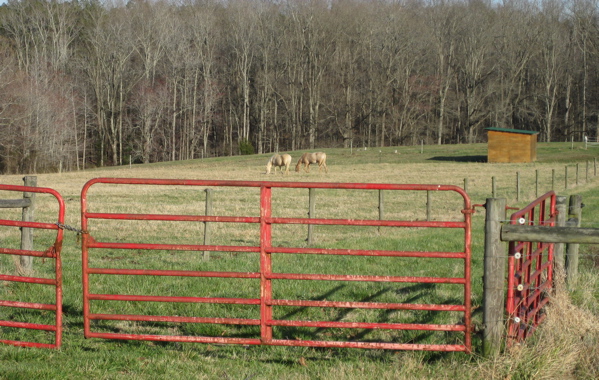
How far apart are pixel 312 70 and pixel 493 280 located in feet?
261

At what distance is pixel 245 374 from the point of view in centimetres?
573

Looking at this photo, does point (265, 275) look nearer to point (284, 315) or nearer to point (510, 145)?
point (284, 315)

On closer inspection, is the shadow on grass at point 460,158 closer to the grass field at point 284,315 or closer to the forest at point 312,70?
the forest at point 312,70

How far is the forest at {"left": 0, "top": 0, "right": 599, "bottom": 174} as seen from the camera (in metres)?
75.3

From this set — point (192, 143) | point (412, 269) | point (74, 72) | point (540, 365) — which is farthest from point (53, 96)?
point (540, 365)

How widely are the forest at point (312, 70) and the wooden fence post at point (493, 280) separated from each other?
69661mm

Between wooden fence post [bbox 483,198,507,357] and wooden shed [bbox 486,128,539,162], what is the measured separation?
50.2 meters

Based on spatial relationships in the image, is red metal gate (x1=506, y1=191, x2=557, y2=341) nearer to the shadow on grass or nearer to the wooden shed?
the wooden shed

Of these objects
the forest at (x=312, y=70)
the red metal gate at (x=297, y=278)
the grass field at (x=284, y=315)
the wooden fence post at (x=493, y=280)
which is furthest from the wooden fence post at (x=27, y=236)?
the forest at (x=312, y=70)

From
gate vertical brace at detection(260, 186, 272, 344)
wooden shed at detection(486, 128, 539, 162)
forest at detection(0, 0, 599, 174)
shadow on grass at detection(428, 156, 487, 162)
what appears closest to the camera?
gate vertical brace at detection(260, 186, 272, 344)

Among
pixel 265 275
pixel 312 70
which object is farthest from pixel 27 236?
pixel 312 70

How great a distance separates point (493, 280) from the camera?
19.2 feet

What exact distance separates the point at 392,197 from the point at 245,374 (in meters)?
22.5

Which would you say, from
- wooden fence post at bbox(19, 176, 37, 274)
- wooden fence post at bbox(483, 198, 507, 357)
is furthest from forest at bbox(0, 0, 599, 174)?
wooden fence post at bbox(483, 198, 507, 357)
